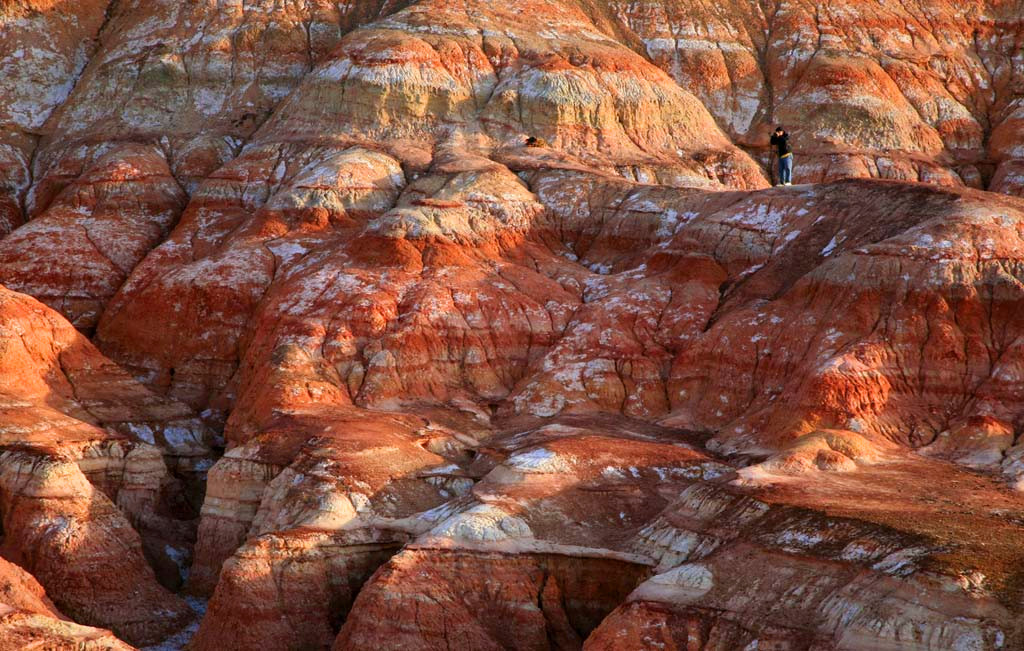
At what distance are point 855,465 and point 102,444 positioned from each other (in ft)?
86.9

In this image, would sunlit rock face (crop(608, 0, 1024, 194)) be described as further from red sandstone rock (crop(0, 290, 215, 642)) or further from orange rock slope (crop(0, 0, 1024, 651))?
red sandstone rock (crop(0, 290, 215, 642))

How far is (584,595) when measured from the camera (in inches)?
2071

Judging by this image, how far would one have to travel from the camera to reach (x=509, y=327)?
67000 mm

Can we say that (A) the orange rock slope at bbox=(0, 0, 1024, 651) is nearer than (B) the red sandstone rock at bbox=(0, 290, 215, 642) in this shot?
Yes

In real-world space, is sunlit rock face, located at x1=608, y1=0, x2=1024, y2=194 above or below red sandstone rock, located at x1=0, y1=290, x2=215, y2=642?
above

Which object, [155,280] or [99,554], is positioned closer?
[99,554]

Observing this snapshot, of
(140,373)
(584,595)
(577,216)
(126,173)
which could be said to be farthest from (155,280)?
(584,595)

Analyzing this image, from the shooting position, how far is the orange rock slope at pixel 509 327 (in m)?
50.9

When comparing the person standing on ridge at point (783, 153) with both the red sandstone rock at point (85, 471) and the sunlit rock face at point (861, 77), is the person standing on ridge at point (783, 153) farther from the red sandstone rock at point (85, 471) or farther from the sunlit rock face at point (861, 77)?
the red sandstone rock at point (85, 471)

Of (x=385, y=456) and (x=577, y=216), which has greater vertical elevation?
(x=577, y=216)

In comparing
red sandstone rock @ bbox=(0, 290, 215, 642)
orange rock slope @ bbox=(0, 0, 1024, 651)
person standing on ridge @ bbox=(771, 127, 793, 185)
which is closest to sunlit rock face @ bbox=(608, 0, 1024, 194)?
orange rock slope @ bbox=(0, 0, 1024, 651)

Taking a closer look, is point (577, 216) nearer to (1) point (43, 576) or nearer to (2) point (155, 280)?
(2) point (155, 280)

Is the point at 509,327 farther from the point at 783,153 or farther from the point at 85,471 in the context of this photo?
the point at 85,471

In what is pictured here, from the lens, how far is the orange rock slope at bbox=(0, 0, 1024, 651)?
50938 millimetres
